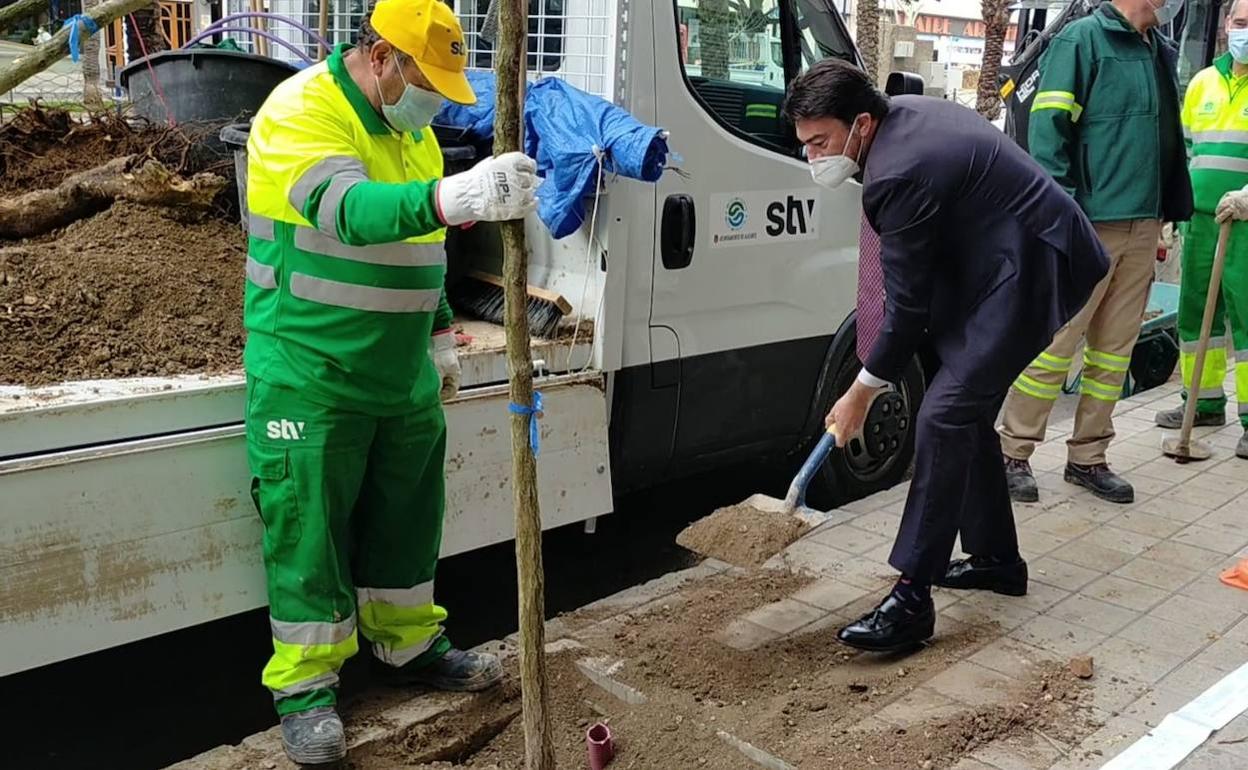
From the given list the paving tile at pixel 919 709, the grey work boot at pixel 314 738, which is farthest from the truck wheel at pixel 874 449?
the grey work boot at pixel 314 738

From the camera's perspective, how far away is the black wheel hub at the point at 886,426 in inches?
203

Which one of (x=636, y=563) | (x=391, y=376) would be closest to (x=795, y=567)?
(x=636, y=563)

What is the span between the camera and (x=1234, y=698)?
3.22m

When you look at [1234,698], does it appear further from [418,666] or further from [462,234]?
[462,234]

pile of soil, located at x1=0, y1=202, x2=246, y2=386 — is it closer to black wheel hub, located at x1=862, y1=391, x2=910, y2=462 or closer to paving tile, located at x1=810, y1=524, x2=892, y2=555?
paving tile, located at x1=810, y1=524, x2=892, y2=555

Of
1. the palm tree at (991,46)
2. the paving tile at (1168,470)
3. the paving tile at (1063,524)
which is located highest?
the palm tree at (991,46)

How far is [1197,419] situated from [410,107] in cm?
505

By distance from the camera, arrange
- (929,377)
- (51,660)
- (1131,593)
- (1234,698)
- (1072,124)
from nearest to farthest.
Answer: (51,660) → (1234,698) → (1131,593) → (1072,124) → (929,377)

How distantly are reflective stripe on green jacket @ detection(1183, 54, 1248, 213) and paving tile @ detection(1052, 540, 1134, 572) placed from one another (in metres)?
2.21

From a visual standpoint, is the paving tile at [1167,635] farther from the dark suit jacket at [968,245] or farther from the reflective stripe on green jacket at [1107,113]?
the reflective stripe on green jacket at [1107,113]

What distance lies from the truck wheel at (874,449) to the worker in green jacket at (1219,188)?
58.7 inches

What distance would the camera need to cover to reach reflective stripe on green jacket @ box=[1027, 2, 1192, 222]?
4.77 metres

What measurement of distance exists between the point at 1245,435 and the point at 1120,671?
280 centimetres

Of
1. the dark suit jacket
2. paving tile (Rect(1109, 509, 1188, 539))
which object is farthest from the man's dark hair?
paving tile (Rect(1109, 509, 1188, 539))
